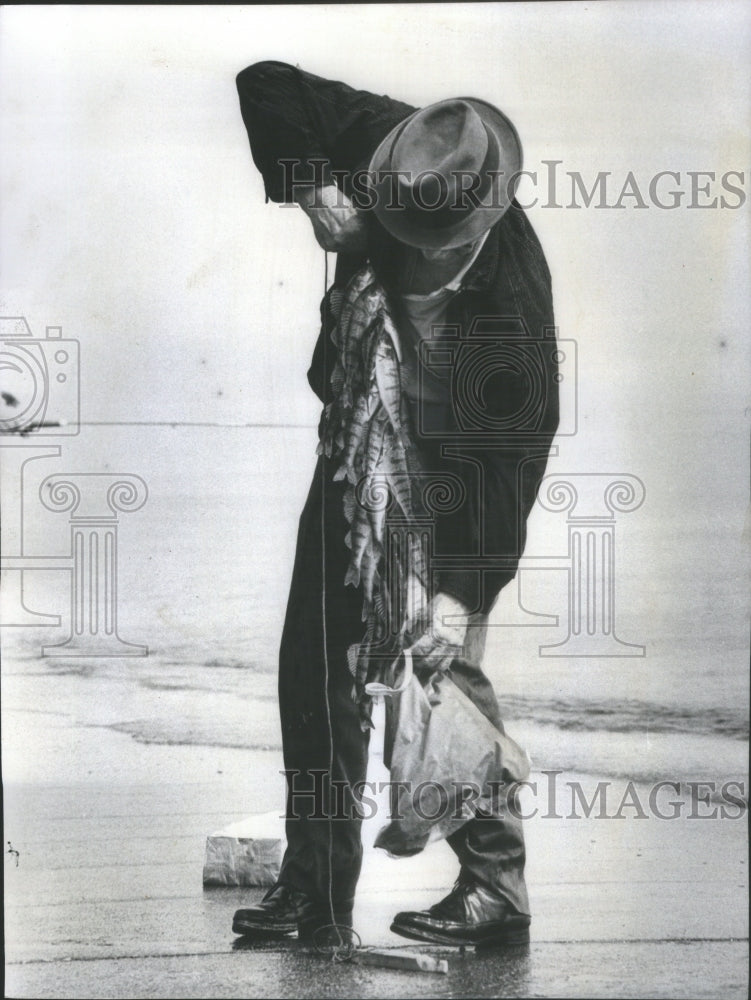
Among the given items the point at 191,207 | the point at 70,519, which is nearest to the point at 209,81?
the point at 191,207

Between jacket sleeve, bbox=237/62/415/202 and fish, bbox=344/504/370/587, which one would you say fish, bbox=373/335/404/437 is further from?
jacket sleeve, bbox=237/62/415/202

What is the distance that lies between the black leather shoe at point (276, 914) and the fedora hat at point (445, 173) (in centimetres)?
205

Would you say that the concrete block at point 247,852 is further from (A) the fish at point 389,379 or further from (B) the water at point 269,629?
(A) the fish at point 389,379

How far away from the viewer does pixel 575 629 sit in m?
3.95

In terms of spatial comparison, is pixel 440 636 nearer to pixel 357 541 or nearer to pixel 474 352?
pixel 357 541

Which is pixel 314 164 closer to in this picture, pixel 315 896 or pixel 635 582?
pixel 635 582

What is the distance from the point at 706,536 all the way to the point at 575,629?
0.50 m

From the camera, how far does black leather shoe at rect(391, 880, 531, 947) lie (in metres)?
3.87

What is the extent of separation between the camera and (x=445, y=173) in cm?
385

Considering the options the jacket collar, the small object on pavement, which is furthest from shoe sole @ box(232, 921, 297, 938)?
the jacket collar

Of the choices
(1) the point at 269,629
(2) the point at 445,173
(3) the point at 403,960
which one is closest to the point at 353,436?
(1) the point at 269,629

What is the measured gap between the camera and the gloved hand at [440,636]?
3.90 metres

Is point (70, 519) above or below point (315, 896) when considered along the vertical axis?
above

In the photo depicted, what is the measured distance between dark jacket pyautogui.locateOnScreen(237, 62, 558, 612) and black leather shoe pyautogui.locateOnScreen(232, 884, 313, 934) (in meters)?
1.06
